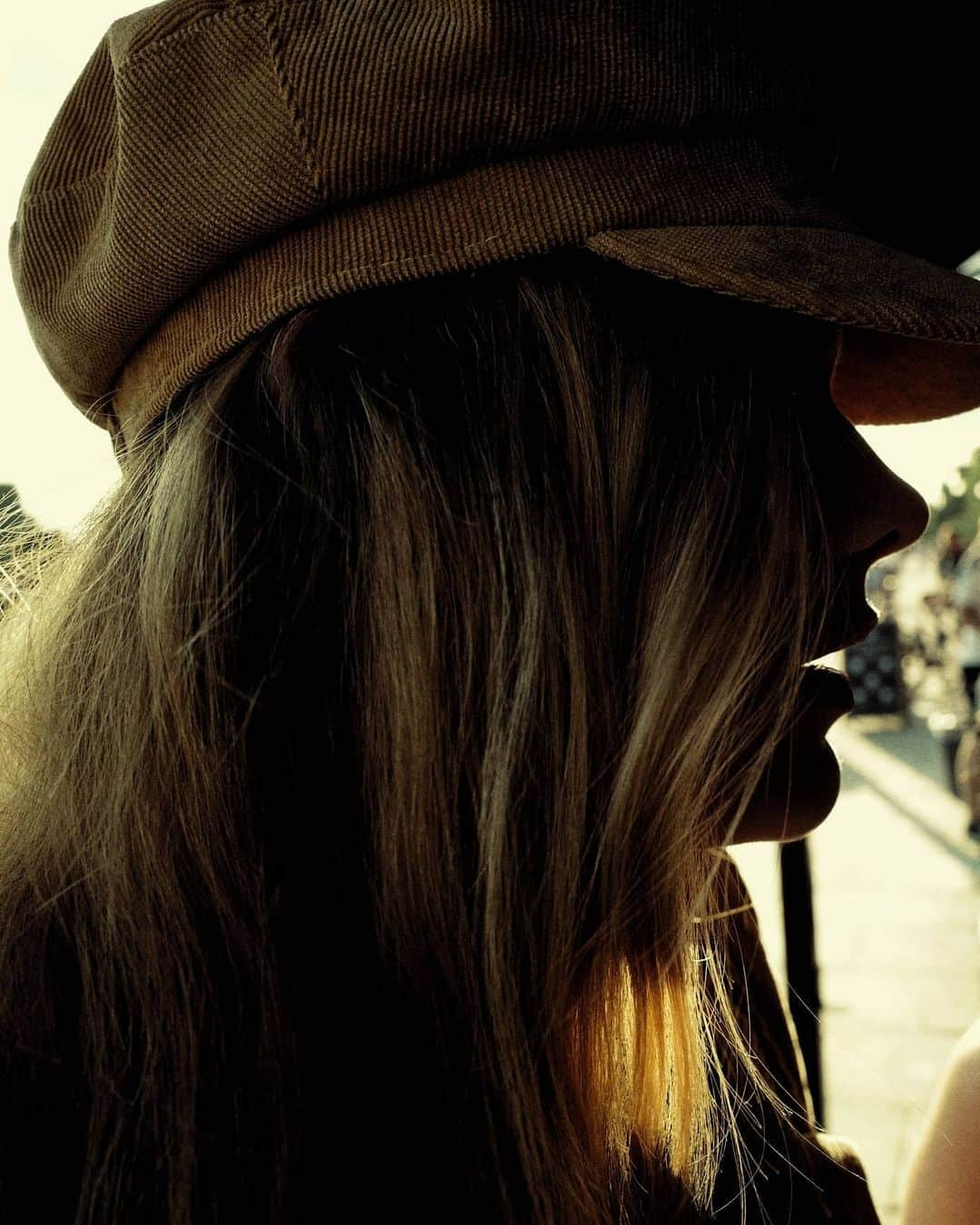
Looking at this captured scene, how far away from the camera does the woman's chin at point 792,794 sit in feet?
3.36

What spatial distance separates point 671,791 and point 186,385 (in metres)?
0.60

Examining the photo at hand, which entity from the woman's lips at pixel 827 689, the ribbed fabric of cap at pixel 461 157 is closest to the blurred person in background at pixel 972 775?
the woman's lips at pixel 827 689

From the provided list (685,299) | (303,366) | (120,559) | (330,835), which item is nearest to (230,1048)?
(330,835)

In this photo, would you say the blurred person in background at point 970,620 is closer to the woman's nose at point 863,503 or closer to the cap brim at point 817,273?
the woman's nose at point 863,503

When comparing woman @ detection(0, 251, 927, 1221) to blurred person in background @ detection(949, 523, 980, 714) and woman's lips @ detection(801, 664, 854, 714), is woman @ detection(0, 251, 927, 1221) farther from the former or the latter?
blurred person in background @ detection(949, 523, 980, 714)

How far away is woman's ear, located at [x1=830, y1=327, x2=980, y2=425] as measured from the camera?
120 centimetres

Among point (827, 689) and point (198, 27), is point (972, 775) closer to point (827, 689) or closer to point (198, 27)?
point (827, 689)

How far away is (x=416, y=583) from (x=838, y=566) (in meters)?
0.45

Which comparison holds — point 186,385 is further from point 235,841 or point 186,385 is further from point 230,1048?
point 230,1048

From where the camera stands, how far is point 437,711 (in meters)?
0.87

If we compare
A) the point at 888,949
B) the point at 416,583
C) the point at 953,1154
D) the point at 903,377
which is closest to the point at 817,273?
the point at 416,583

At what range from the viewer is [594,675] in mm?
890

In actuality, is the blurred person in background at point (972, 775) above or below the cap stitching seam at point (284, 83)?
below

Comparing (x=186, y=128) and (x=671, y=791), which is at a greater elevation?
(x=186, y=128)
